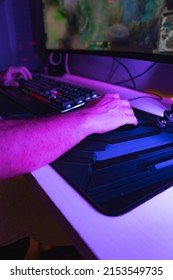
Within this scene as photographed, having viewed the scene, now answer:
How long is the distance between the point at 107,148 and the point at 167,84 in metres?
0.56

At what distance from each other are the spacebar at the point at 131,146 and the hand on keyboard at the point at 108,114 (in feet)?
0.19

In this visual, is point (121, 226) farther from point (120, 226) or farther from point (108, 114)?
point (108, 114)

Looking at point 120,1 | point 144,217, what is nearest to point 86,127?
point 144,217

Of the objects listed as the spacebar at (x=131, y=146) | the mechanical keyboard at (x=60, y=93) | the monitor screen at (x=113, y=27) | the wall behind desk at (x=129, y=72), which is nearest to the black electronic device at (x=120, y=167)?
the spacebar at (x=131, y=146)

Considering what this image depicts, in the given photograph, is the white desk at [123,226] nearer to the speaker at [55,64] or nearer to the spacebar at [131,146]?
the spacebar at [131,146]

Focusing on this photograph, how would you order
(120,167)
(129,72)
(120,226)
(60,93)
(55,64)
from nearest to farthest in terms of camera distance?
1. (120,226)
2. (120,167)
3. (60,93)
4. (129,72)
5. (55,64)

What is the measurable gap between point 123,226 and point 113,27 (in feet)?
2.28

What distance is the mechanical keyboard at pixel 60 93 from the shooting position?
0.63m

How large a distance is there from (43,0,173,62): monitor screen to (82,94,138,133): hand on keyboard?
198 millimetres

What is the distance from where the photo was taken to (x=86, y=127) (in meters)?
0.48

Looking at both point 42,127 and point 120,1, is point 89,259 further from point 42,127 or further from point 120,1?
point 120,1

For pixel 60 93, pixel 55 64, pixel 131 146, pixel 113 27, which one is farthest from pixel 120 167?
pixel 55 64

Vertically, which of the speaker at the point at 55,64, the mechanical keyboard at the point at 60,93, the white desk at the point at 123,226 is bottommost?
the white desk at the point at 123,226

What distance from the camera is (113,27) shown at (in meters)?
0.80
